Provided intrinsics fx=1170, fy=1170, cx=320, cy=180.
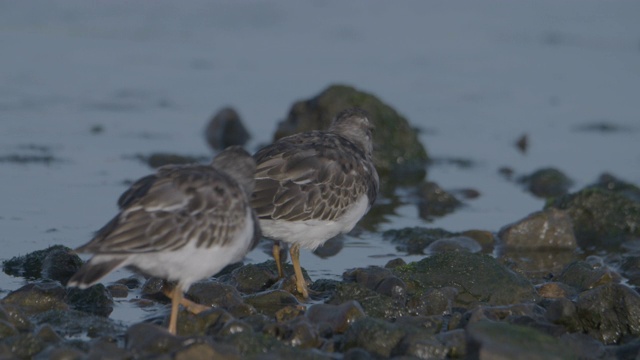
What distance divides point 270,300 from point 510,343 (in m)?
1.90

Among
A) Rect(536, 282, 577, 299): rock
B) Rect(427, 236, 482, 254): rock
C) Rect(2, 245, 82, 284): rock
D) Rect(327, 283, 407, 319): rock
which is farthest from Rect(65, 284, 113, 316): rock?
Rect(427, 236, 482, 254): rock

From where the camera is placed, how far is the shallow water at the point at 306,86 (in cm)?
1075

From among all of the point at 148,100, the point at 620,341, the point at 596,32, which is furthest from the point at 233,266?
the point at 596,32

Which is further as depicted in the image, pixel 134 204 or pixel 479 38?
pixel 479 38

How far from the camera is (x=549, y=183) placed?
38.5ft

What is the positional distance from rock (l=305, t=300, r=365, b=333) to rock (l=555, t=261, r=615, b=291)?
6.63 feet

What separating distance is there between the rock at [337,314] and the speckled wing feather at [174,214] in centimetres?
76

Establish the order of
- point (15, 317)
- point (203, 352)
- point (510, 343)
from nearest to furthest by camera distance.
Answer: point (203, 352)
point (510, 343)
point (15, 317)

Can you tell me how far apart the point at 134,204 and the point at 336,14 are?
1254 cm

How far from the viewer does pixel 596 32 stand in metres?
17.8

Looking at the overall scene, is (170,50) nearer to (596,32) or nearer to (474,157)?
(474,157)

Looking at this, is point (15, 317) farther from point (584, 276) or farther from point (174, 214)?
point (584, 276)

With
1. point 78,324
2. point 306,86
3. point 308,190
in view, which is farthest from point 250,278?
point 306,86

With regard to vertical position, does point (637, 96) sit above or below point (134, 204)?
below
